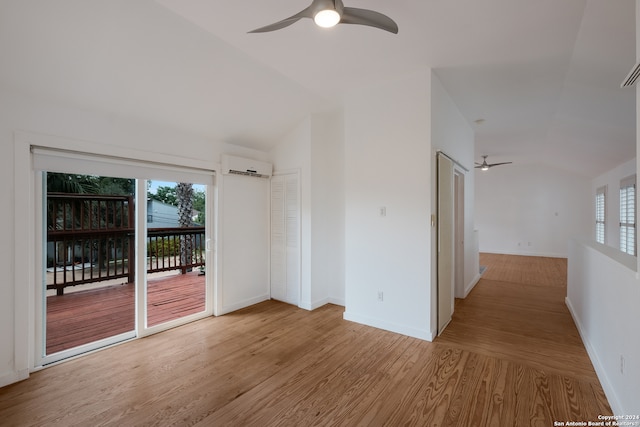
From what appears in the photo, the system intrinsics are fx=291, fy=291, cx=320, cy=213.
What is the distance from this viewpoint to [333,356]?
2855 mm

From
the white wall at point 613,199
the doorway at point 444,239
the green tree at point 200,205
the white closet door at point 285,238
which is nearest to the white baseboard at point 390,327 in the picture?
the doorway at point 444,239

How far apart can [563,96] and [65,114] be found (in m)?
5.54

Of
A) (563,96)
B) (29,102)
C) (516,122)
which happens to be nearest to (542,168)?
(516,122)

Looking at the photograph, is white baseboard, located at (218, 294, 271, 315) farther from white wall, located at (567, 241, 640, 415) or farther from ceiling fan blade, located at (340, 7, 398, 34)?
white wall, located at (567, 241, 640, 415)

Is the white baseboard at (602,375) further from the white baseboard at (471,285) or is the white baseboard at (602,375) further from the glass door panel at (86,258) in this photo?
the glass door panel at (86,258)

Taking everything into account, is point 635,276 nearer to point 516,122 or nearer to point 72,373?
point 516,122

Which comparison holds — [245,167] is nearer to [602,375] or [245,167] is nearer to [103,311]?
[103,311]

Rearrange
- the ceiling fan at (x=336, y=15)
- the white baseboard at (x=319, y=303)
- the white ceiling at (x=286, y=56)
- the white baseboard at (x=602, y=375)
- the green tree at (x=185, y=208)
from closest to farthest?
the ceiling fan at (x=336, y=15) → the white baseboard at (x=602, y=375) → the white ceiling at (x=286, y=56) → the green tree at (x=185, y=208) → the white baseboard at (x=319, y=303)

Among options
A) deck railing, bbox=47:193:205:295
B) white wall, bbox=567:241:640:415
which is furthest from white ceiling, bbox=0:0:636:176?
Result: white wall, bbox=567:241:640:415

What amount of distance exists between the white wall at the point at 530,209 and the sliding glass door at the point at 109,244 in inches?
376

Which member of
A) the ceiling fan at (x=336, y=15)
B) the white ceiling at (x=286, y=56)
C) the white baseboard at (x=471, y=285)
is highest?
the white ceiling at (x=286, y=56)

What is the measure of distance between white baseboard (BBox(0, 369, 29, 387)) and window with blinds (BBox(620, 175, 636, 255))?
837cm

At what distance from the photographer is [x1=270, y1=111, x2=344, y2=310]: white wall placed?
4.23 m

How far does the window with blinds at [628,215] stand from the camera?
521cm
